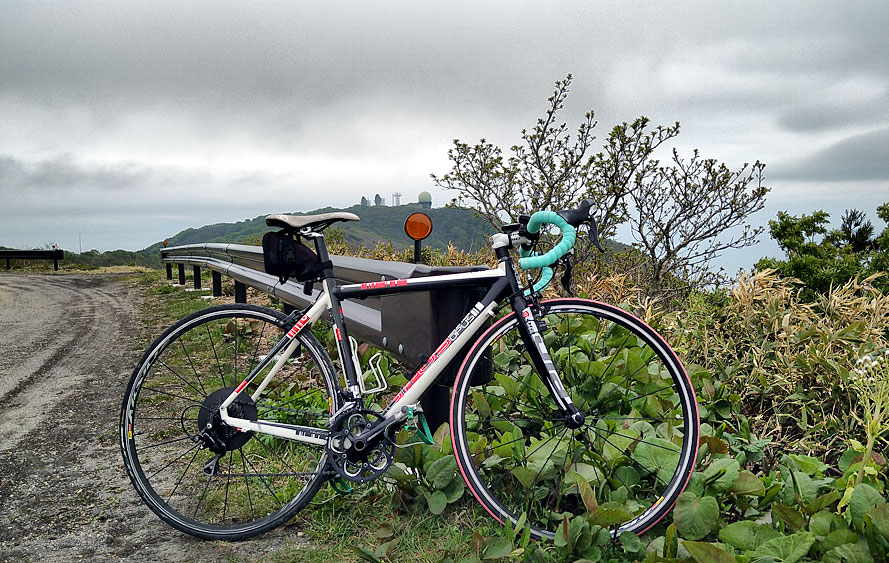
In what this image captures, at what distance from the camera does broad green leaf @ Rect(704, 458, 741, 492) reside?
263 cm

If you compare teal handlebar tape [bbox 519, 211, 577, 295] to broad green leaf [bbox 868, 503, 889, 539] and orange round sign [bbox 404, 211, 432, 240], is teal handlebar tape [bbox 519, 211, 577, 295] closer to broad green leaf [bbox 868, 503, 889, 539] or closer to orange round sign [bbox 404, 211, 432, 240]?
broad green leaf [bbox 868, 503, 889, 539]

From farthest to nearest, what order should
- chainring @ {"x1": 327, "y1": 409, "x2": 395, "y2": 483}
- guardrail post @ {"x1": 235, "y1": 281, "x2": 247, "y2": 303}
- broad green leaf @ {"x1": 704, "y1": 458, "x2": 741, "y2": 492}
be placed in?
guardrail post @ {"x1": 235, "y1": 281, "x2": 247, "y2": 303} → chainring @ {"x1": 327, "y1": 409, "x2": 395, "y2": 483} → broad green leaf @ {"x1": 704, "y1": 458, "x2": 741, "y2": 492}

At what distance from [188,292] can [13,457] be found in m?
8.45

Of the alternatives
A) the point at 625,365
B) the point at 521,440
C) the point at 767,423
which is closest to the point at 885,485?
the point at 767,423

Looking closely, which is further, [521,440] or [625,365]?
[625,365]

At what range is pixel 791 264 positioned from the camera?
7.54 metres

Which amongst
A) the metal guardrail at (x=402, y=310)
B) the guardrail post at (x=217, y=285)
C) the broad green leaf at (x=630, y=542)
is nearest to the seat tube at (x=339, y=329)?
the metal guardrail at (x=402, y=310)

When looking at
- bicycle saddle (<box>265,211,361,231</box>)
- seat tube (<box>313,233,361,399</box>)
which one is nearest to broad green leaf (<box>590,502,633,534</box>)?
seat tube (<box>313,233,361,399</box>)

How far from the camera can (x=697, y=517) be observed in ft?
8.04

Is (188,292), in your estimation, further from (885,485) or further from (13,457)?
(885,485)

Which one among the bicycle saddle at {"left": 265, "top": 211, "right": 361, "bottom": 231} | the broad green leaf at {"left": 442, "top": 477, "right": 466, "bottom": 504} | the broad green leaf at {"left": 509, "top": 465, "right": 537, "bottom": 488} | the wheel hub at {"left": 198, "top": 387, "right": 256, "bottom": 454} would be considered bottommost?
the broad green leaf at {"left": 442, "top": 477, "right": 466, "bottom": 504}

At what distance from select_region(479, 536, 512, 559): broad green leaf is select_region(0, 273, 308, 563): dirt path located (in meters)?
0.89

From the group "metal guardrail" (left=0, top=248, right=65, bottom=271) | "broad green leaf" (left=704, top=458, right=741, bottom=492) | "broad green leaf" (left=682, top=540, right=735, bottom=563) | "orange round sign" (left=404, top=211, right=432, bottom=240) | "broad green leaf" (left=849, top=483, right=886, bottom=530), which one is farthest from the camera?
"metal guardrail" (left=0, top=248, right=65, bottom=271)

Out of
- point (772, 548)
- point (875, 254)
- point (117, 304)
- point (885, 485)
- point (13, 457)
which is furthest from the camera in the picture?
point (117, 304)
